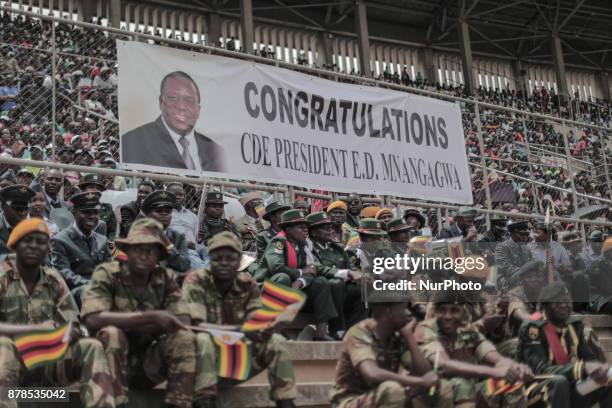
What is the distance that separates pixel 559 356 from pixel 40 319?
3.10 meters

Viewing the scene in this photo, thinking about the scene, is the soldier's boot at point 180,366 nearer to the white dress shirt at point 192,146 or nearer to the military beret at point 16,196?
the military beret at point 16,196

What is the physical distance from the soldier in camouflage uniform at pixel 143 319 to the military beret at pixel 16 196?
130cm

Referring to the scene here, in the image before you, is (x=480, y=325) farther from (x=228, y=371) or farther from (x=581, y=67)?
(x=581, y=67)

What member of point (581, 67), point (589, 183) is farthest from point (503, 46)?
point (589, 183)

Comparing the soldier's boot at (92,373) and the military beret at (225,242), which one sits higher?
the military beret at (225,242)

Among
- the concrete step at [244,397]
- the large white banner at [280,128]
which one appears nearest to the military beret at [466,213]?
the large white banner at [280,128]

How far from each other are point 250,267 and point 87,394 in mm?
2696

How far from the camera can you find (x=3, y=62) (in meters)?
8.02

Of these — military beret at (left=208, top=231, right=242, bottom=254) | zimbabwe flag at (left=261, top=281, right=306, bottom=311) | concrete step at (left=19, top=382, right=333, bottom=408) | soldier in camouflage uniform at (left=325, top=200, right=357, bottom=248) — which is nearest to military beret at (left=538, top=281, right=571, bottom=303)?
concrete step at (left=19, top=382, right=333, bottom=408)

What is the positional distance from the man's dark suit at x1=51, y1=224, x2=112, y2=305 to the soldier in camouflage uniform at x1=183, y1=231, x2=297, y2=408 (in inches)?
38.0

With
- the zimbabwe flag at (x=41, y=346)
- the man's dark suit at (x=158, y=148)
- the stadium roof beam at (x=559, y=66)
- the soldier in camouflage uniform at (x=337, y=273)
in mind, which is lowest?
the zimbabwe flag at (x=41, y=346)

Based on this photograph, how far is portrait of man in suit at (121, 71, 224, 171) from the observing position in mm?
7258

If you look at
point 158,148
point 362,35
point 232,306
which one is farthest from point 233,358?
point 362,35

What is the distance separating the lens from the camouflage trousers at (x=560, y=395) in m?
4.82
